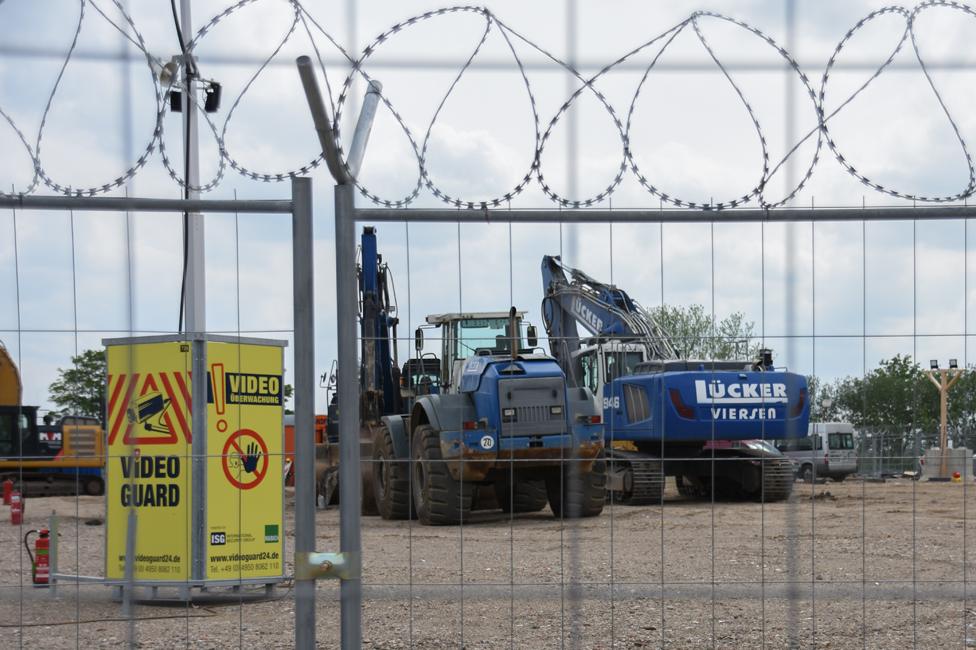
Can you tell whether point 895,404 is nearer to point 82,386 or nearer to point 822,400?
point 822,400

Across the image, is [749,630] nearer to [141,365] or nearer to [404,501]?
[404,501]

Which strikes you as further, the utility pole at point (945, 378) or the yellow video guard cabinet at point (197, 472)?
the yellow video guard cabinet at point (197, 472)

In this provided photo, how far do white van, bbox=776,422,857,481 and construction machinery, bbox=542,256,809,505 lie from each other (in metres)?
0.07

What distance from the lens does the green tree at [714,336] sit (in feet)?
15.6

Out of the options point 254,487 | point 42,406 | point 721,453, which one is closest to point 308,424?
point 42,406

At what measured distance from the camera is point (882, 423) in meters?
4.81

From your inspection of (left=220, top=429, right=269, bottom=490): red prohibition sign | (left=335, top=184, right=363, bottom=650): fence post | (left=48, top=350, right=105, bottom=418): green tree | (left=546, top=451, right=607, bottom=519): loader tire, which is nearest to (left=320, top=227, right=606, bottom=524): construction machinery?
(left=546, top=451, right=607, bottom=519): loader tire

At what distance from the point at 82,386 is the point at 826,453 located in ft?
12.1

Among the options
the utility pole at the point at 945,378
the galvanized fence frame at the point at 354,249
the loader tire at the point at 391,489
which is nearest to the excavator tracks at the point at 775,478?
the utility pole at the point at 945,378

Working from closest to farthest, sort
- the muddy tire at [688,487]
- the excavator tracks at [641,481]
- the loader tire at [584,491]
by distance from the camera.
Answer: the loader tire at [584,491] → the excavator tracks at [641,481] → the muddy tire at [688,487]

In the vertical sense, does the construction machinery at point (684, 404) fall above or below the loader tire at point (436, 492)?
above

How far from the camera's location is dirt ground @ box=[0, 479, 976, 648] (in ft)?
15.4

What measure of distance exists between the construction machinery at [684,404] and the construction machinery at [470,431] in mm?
208

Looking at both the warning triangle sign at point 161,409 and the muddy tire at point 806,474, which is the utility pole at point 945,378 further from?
the warning triangle sign at point 161,409
